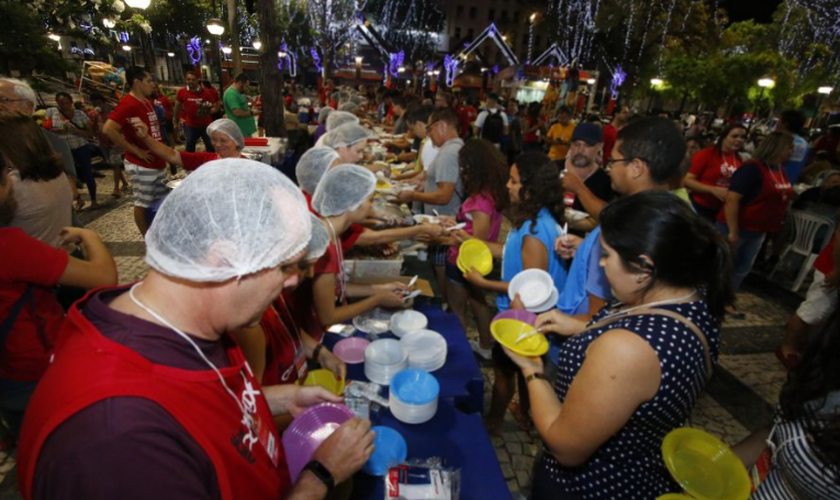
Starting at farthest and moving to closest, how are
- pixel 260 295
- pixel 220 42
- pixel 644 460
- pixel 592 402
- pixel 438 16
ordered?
pixel 438 16 → pixel 220 42 → pixel 644 460 → pixel 592 402 → pixel 260 295

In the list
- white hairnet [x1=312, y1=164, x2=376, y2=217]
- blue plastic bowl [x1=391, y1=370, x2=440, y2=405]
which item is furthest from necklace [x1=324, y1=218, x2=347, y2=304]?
blue plastic bowl [x1=391, y1=370, x2=440, y2=405]

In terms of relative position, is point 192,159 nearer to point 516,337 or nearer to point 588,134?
point 516,337

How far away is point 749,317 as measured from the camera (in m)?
5.34

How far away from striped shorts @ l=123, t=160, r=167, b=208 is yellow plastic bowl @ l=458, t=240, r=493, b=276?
4036mm

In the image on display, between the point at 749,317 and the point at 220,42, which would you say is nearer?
the point at 749,317

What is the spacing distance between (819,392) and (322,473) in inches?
68.2

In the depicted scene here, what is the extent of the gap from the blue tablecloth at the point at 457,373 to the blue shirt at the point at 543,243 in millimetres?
599

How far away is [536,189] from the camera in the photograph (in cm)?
278

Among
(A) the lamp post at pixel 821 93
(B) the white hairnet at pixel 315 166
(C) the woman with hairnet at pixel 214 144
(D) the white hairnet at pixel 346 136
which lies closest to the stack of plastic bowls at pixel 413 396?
(B) the white hairnet at pixel 315 166

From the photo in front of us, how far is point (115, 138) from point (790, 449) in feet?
19.8

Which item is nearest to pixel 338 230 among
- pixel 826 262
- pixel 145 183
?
pixel 145 183

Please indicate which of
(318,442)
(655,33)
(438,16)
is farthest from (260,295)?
(438,16)

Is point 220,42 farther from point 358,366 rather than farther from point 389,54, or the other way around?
point 389,54

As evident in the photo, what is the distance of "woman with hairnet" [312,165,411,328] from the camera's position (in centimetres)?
242
